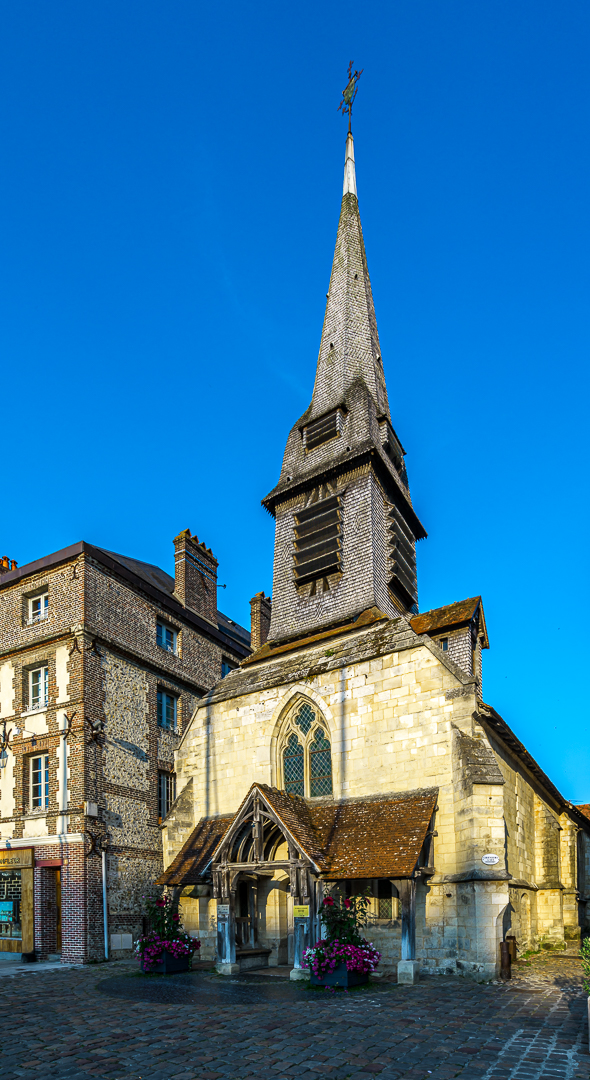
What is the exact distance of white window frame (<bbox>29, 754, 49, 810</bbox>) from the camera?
1927cm

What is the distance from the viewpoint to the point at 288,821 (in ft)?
45.6

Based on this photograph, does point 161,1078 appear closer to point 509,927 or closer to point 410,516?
point 509,927

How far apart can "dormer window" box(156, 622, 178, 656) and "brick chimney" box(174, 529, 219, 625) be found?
1.44 m

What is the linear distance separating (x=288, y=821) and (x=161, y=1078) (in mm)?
6908

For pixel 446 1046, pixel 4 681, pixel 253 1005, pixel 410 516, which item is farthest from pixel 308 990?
pixel 410 516

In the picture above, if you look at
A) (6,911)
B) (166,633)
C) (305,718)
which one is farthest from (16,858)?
(305,718)

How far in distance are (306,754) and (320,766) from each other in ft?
1.53

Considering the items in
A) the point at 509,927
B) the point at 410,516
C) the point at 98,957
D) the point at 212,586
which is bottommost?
the point at 98,957

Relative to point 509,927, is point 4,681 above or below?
above

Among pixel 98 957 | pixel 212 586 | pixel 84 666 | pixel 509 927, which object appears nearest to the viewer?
pixel 509 927

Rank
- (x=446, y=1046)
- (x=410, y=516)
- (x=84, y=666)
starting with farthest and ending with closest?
1. (x=410, y=516)
2. (x=84, y=666)
3. (x=446, y=1046)

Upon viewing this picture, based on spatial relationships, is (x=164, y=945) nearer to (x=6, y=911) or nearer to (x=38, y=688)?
(x=6, y=911)

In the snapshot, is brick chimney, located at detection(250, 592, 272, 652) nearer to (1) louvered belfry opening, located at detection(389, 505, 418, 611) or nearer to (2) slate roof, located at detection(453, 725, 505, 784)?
(1) louvered belfry opening, located at detection(389, 505, 418, 611)

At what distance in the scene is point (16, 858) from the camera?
1889 cm
